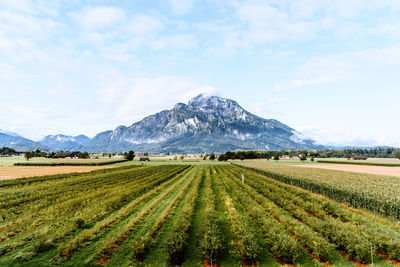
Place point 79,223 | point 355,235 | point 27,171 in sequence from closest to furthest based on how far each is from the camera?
point 355,235, point 79,223, point 27,171

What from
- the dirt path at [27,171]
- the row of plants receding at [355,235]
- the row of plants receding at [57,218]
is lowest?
the dirt path at [27,171]

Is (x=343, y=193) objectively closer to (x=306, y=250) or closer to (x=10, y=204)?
(x=306, y=250)

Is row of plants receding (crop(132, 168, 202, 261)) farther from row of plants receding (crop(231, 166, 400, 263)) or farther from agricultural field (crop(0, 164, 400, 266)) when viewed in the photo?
row of plants receding (crop(231, 166, 400, 263))

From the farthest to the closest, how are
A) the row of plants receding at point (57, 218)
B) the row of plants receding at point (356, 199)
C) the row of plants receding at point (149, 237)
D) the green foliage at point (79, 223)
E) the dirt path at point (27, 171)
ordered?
the dirt path at point (27, 171) < the row of plants receding at point (356, 199) < the green foliage at point (79, 223) < the row of plants receding at point (57, 218) < the row of plants receding at point (149, 237)

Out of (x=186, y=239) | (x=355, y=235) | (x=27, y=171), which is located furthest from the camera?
(x=27, y=171)

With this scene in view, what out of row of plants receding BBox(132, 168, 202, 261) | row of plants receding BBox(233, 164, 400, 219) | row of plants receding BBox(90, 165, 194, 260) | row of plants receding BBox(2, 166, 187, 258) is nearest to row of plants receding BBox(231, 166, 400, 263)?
row of plants receding BBox(233, 164, 400, 219)

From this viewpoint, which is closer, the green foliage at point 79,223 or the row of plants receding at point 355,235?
the row of plants receding at point 355,235

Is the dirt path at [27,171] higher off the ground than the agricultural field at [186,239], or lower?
lower

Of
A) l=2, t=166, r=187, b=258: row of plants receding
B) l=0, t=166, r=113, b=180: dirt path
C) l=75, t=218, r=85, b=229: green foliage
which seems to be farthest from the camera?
l=0, t=166, r=113, b=180: dirt path

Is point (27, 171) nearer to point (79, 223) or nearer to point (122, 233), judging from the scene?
point (79, 223)

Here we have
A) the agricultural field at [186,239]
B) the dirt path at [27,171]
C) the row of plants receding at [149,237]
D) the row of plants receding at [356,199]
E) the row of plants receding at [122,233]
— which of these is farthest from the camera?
the dirt path at [27,171]

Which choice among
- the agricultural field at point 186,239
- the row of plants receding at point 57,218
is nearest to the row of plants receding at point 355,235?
the agricultural field at point 186,239

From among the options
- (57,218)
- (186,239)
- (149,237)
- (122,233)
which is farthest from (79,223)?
(186,239)

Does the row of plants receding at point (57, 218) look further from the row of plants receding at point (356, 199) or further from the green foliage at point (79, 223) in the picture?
the row of plants receding at point (356, 199)
